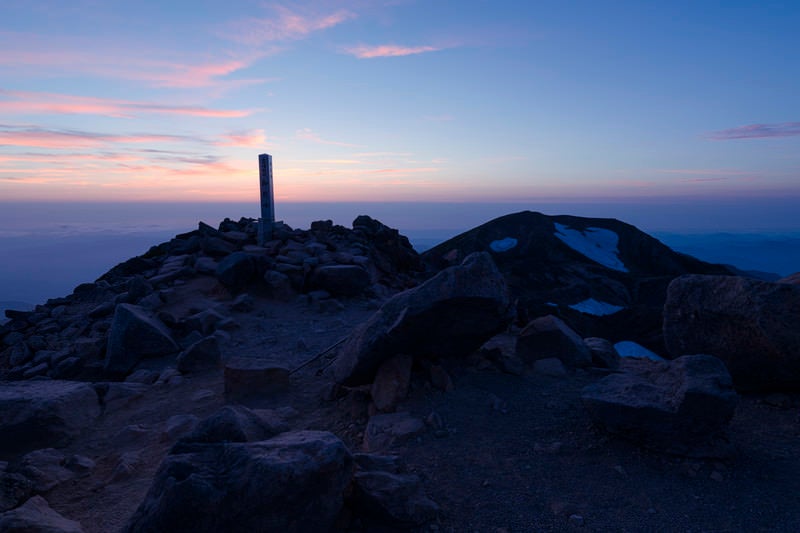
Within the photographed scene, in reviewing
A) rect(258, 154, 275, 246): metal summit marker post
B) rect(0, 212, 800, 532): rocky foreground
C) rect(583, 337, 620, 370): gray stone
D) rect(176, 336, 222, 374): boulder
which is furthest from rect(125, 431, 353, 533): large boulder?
rect(258, 154, 275, 246): metal summit marker post

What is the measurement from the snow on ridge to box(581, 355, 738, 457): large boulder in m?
20.2

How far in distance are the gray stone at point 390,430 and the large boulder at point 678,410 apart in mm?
1609

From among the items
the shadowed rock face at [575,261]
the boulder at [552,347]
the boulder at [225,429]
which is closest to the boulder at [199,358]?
the boulder at [225,429]

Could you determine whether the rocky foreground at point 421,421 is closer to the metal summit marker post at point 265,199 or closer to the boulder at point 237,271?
the boulder at point 237,271

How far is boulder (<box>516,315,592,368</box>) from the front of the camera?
22.0 ft

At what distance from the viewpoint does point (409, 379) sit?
19.1ft

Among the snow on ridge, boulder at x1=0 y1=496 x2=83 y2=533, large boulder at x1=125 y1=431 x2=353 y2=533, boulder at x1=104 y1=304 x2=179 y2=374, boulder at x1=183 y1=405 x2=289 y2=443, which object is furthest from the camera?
the snow on ridge

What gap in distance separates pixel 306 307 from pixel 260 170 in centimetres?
492

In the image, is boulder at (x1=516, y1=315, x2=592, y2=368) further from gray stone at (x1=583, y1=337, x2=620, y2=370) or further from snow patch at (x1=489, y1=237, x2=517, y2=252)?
snow patch at (x1=489, y1=237, x2=517, y2=252)

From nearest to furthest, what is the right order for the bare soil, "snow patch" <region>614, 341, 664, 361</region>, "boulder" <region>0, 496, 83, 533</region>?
"boulder" <region>0, 496, 83, 533</region> → the bare soil → "snow patch" <region>614, 341, 664, 361</region>

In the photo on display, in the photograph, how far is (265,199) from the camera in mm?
14344

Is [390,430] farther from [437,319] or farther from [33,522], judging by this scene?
[33,522]

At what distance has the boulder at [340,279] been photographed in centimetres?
1156

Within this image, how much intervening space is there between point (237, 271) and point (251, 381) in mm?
5137
